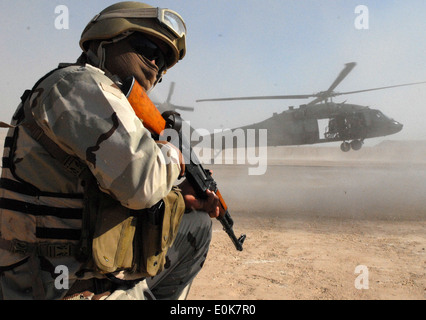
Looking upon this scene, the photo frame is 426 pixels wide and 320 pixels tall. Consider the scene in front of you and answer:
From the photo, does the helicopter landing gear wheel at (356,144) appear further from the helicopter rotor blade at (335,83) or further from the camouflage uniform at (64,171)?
the camouflage uniform at (64,171)

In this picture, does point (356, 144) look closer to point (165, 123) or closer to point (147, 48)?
point (165, 123)

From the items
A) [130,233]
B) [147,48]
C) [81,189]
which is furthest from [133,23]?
[130,233]

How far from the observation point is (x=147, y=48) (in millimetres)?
1937

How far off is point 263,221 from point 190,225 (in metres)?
6.00

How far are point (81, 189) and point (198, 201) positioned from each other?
2.92 ft

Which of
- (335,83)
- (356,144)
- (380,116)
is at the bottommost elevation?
(356,144)

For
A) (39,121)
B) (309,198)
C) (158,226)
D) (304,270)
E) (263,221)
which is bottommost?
(309,198)

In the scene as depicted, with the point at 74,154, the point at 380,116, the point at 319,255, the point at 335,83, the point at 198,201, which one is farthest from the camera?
the point at 335,83

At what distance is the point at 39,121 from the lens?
1451mm

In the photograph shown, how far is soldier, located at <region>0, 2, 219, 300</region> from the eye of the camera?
1.43 metres

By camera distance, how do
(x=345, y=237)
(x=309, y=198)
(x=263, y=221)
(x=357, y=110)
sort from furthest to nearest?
1. (x=357, y=110)
2. (x=309, y=198)
3. (x=263, y=221)
4. (x=345, y=237)
